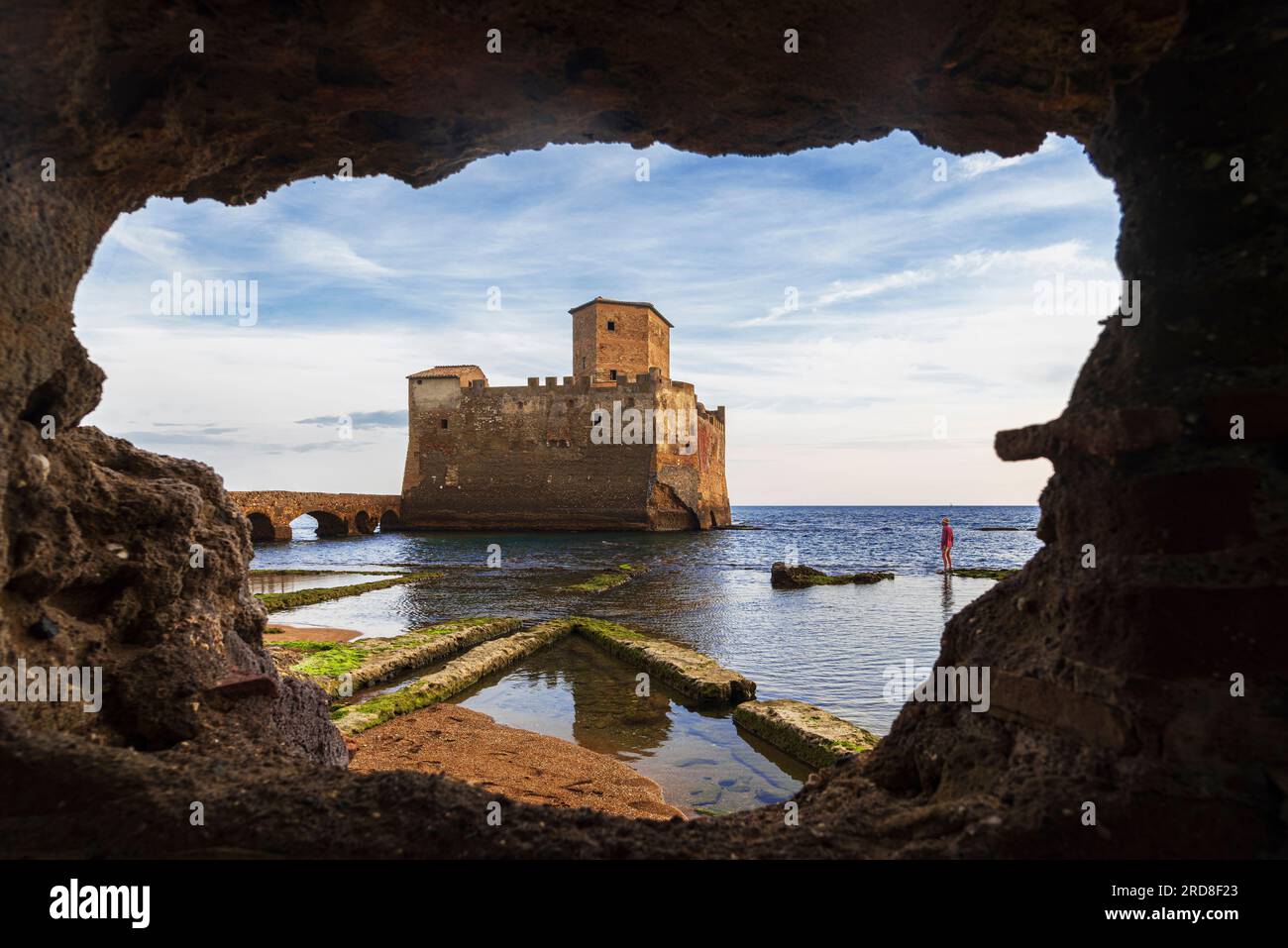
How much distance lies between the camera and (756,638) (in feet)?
46.0

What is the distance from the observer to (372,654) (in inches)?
409

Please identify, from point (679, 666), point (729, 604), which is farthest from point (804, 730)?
point (729, 604)

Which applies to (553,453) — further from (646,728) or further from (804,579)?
(646,728)

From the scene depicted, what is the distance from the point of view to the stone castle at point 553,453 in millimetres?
49031

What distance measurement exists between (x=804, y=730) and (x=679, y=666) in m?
2.93

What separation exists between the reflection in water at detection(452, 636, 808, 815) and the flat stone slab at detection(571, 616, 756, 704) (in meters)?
0.17

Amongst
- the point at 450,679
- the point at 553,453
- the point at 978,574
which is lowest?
the point at 978,574

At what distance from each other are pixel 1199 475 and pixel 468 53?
9.21ft

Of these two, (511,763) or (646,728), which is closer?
(511,763)

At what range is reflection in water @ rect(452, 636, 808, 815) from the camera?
632 cm

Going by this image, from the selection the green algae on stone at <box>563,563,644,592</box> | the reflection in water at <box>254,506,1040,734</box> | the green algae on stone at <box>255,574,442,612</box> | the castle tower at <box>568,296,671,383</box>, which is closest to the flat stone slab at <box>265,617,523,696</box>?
the reflection in water at <box>254,506,1040,734</box>

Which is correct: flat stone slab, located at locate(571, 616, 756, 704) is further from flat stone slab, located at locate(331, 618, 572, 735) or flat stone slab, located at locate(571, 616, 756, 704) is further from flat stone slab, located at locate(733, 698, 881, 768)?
flat stone slab, located at locate(331, 618, 572, 735)

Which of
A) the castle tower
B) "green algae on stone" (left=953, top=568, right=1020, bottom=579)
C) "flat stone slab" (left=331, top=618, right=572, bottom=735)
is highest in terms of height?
the castle tower

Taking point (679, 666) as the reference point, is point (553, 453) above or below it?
above
